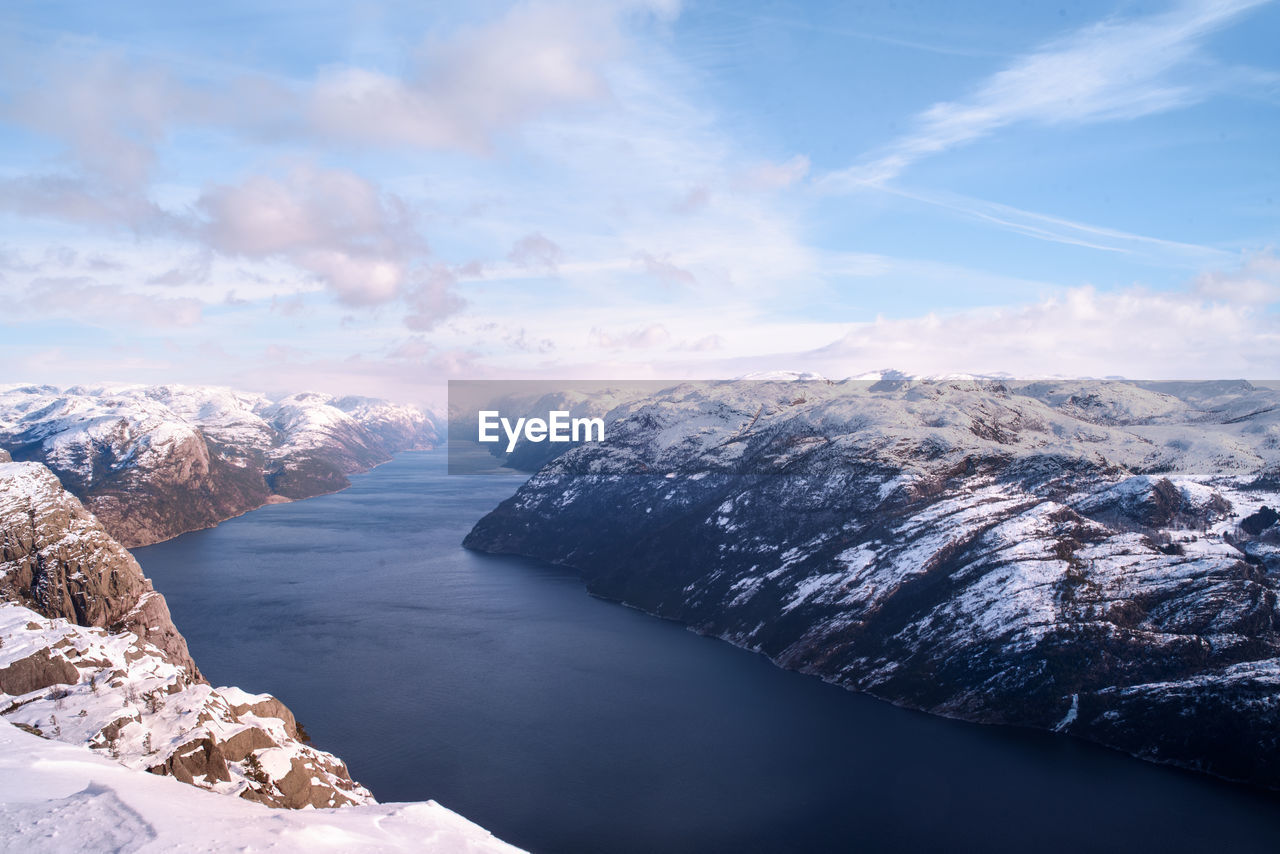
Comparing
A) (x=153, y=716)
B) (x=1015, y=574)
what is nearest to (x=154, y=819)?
(x=153, y=716)

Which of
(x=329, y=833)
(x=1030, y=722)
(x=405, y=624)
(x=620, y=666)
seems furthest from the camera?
(x=405, y=624)

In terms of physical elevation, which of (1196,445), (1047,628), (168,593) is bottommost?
(168,593)

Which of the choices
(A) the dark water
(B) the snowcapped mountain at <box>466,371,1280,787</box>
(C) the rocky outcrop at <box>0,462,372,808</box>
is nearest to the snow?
(C) the rocky outcrop at <box>0,462,372,808</box>

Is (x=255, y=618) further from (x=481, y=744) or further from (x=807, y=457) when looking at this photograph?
(x=807, y=457)

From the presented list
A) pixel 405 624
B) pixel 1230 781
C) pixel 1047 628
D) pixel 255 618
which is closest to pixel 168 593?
pixel 255 618

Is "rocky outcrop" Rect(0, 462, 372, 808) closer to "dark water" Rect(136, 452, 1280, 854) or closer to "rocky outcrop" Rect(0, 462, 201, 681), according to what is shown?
"dark water" Rect(136, 452, 1280, 854)

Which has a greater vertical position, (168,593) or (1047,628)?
(1047,628)

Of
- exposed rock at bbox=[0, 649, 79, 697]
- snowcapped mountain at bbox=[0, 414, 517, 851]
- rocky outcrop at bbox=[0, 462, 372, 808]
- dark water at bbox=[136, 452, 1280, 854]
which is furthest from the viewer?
dark water at bbox=[136, 452, 1280, 854]

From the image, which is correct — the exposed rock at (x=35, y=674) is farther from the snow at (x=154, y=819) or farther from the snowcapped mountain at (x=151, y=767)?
the snow at (x=154, y=819)

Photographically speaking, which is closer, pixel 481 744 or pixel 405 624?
pixel 481 744
